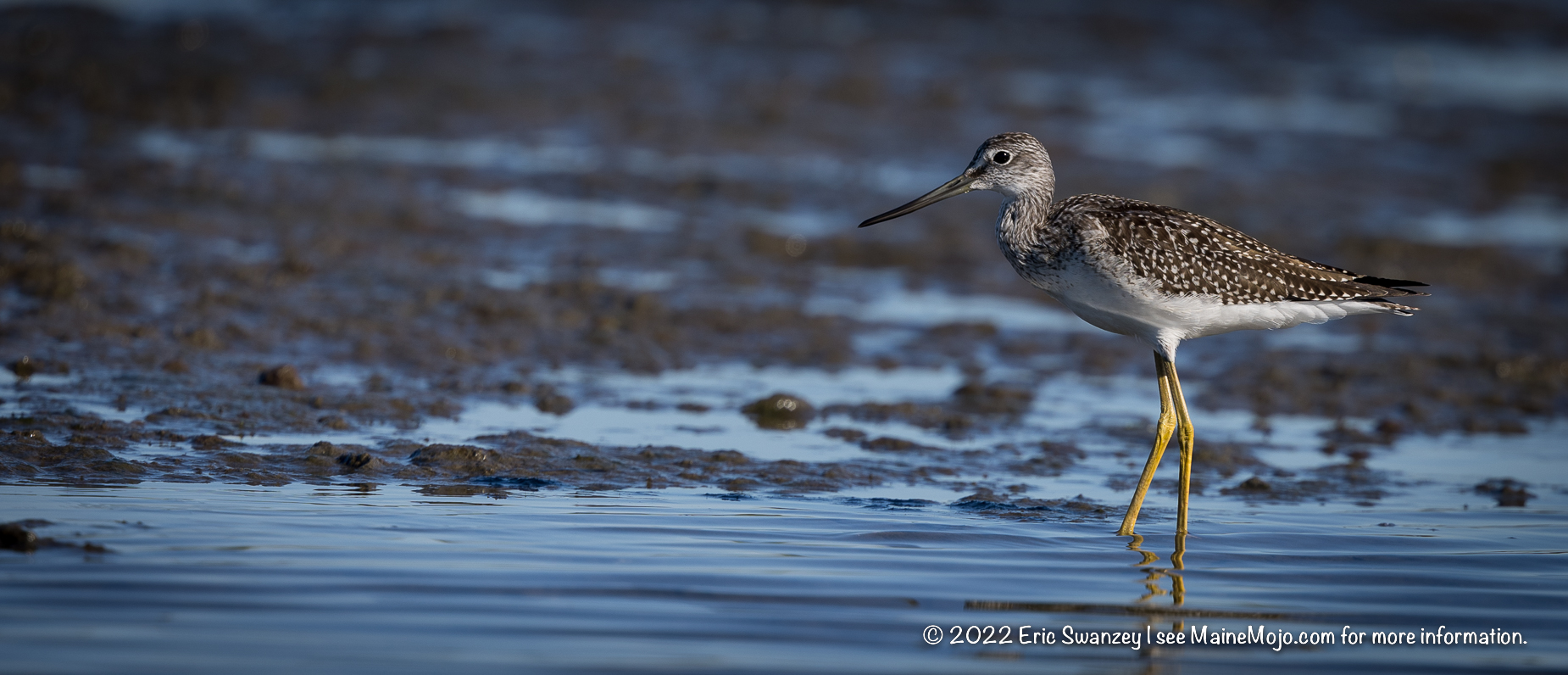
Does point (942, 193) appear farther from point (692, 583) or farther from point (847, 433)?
point (692, 583)

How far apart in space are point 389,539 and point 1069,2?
23.2 m

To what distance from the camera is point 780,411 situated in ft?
30.7

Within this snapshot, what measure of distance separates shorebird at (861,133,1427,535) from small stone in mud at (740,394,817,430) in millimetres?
1954

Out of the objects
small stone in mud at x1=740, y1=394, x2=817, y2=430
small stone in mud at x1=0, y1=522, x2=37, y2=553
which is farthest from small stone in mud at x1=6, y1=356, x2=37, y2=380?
small stone in mud at x1=740, y1=394, x2=817, y2=430

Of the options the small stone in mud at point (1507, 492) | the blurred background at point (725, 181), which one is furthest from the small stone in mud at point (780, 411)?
the small stone in mud at point (1507, 492)

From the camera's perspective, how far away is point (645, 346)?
10.8 meters

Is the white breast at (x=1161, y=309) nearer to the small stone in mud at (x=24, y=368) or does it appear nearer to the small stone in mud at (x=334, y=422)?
the small stone in mud at (x=334, y=422)

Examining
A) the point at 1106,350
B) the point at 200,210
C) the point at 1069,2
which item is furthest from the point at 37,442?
the point at 1069,2

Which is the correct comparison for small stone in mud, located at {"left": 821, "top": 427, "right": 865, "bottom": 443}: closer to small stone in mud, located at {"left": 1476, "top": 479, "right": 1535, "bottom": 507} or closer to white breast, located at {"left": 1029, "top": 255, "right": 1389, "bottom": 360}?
white breast, located at {"left": 1029, "top": 255, "right": 1389, "bottom": 360}

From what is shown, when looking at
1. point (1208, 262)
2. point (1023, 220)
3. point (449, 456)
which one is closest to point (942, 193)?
point (1023, 220)

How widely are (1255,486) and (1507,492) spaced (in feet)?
4.59

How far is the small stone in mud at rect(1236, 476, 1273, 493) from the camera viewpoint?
8297mm

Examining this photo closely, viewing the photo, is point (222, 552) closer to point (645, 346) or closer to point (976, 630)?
point (976, 630)

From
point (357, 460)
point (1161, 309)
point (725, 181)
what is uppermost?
point (725, 181)
